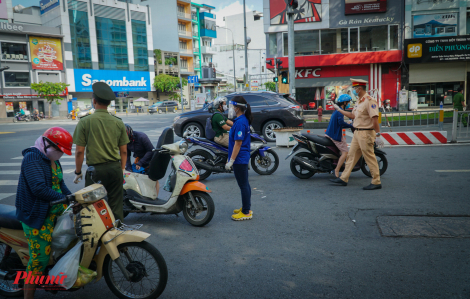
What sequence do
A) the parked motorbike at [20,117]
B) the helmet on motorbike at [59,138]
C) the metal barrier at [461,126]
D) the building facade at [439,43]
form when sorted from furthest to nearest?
1. the parked motorbike at [20,117]
2. the building facade at [439,43]
3. the metal barrier at [461,126]
4. the helmet on motorbike at [59,138]

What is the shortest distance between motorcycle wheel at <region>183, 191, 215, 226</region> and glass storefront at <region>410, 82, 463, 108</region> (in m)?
29.4

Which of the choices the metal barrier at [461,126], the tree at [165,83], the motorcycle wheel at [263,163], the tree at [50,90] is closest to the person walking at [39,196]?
the motorcycle wheel at [263,163]

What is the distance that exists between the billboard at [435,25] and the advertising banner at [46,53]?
46.1m

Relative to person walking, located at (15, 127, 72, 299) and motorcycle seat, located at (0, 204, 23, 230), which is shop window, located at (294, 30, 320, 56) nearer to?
person walking, located at (15, 127, 72, 299)

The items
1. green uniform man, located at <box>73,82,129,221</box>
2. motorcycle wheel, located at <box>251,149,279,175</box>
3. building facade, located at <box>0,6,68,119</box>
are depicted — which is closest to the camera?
green uniform man, located at <box>73,82,129,221</box>

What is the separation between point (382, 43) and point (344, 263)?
29.4 meters

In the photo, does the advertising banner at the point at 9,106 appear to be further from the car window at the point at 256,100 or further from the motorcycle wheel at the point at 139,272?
the motorcycle wheel at the point at 139,272

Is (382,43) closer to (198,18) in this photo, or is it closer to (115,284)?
(115,284)

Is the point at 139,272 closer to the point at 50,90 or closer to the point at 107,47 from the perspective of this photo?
the point at 50,90

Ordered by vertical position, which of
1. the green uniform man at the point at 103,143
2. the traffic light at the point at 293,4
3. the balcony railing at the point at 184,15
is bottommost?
the green uniform man at the point at 103,143

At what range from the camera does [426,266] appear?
11.6 feet

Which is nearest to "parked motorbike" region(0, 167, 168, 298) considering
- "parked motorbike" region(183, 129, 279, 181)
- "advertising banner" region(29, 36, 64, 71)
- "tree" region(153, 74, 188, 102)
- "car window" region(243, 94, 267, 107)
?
"parked motorbike" region(183, 129, 279, 181)

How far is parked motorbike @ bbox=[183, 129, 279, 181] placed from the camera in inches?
301

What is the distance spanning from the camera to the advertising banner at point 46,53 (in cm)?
4891
